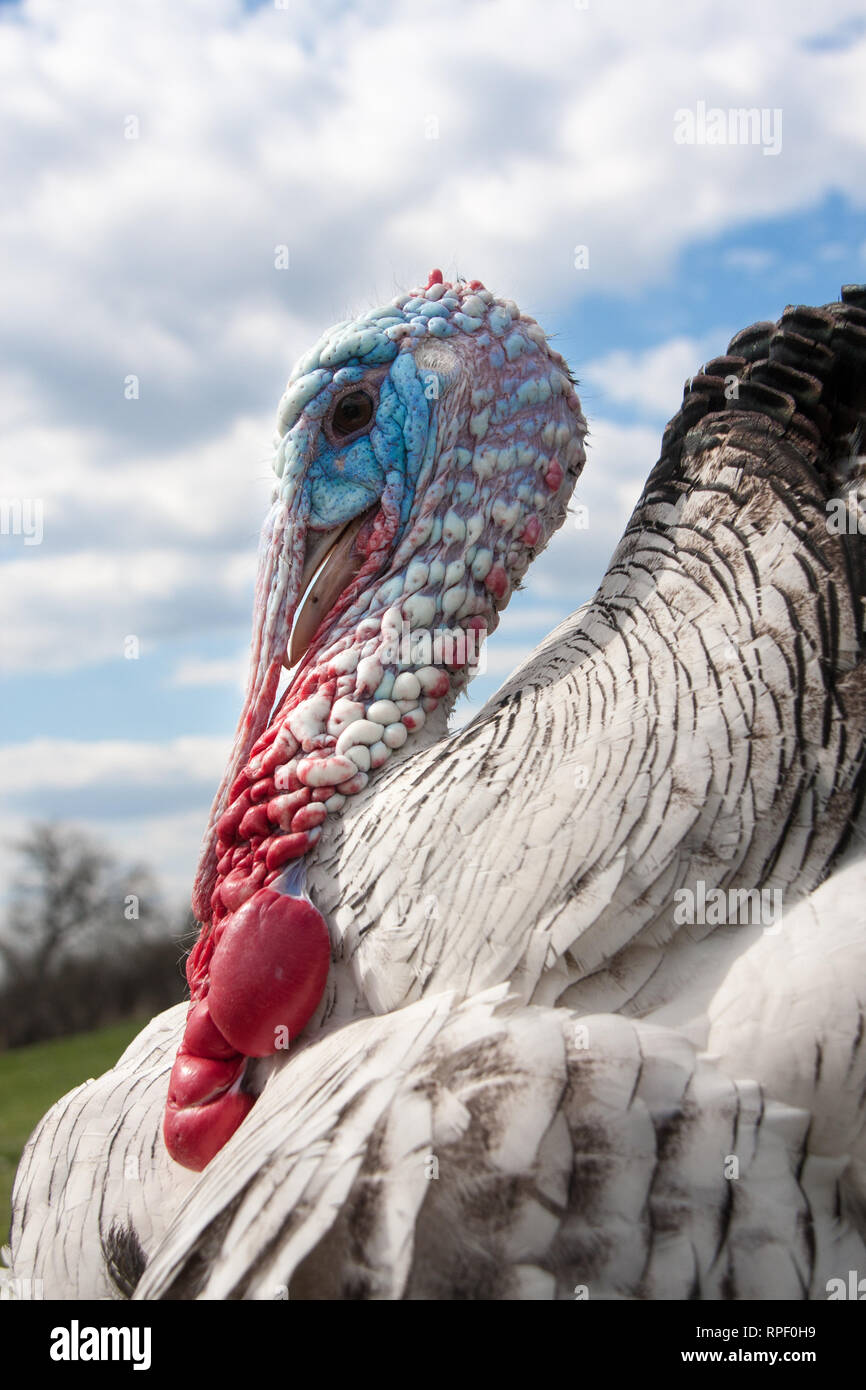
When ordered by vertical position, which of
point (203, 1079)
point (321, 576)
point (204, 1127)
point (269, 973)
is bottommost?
point (204, 1127)

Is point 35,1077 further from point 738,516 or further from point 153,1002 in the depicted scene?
point 738,516

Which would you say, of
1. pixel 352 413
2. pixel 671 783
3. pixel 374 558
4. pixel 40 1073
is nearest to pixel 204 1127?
pixel 671 783

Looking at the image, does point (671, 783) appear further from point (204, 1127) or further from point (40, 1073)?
point (40, 1073)

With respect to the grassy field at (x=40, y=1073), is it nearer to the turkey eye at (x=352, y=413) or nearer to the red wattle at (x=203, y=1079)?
the red wattle at (x=203, y=1079)

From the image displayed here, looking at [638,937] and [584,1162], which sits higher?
[638,937]

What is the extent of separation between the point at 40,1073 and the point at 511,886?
22.7 m

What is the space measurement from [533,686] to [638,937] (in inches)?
31.4

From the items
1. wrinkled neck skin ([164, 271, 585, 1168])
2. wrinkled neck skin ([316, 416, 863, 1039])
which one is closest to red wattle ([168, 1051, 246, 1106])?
wrinkled neck skin ([164, 271, 585, 1168])

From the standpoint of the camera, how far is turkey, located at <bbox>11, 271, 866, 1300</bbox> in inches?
82.4

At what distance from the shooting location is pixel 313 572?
332 centimetres

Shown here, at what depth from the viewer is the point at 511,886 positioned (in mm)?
2449

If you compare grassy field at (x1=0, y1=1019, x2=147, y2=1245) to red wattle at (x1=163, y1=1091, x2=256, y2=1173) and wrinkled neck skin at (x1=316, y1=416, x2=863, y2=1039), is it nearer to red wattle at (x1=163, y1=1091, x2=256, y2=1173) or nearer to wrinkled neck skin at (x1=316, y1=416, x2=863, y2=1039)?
red wattle at (x1=163, y1=1091, x2=256, y2=1173)

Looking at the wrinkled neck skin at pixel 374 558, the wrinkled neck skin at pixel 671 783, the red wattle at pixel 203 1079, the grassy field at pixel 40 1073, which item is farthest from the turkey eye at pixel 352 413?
the grassy field at pixel 40 1073

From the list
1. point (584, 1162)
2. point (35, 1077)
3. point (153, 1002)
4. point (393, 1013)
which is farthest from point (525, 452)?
point (153, 1002)
